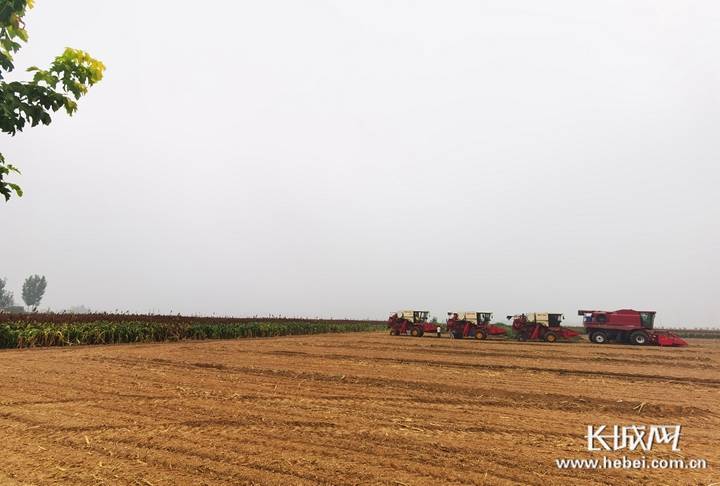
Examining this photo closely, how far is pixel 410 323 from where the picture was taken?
30969mm

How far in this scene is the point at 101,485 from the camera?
150 inches

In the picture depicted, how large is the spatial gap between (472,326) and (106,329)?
23.4m

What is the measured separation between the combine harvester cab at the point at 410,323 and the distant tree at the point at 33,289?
13582 cm

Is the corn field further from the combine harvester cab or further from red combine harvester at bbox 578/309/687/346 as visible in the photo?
red combine harvester at bbox 578/309/687/346

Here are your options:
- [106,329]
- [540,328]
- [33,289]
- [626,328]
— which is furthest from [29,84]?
[33,289]

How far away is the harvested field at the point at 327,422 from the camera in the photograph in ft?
13.8

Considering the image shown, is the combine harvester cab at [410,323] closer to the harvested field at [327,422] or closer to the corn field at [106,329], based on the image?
the corn field at [106,329]

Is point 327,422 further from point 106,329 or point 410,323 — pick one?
point 410,323

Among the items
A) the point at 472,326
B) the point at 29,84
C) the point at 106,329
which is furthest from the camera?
the point at 472,326

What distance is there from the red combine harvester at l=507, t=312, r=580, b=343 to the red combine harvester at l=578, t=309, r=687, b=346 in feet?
4.30

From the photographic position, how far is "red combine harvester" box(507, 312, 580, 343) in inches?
985

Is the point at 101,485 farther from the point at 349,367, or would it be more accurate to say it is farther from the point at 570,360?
the point at 570,360

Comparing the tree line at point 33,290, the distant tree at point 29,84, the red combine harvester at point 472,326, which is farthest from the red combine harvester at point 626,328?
the tree line at point 33,290

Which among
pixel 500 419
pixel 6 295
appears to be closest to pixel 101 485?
pixel 500 419
